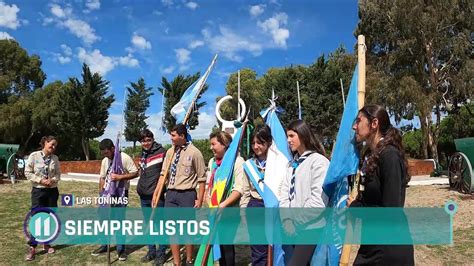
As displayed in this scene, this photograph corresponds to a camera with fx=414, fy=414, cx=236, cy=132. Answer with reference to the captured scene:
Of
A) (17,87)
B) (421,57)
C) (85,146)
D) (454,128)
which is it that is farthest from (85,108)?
(454,128)

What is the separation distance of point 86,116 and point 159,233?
26357 millimetres

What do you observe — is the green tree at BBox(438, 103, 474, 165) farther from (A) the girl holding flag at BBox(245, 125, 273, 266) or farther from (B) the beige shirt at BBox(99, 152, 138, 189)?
(A) the girl holding flag at BBox(245, 125, 273, 266)

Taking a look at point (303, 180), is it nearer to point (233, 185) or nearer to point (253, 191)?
point (253, 191)

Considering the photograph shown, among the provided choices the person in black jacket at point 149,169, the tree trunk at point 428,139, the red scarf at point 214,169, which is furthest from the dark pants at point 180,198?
the tree trunk at point 428,139

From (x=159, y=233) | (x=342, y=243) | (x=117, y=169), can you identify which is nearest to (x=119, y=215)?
(x=117, y=169)

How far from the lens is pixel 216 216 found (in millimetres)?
4211

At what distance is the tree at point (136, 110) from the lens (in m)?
31.3

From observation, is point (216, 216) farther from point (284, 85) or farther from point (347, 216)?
point (284, 85)

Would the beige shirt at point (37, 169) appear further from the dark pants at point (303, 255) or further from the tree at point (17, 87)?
the tree at point (17, 87)

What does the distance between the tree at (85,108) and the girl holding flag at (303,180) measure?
28404 mm

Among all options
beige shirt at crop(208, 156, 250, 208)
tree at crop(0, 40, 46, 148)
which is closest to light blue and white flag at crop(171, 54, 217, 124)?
beige shirt at crop(208, 156, 250, 208)

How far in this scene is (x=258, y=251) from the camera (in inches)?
155

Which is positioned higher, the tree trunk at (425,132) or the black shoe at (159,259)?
the tree trunk at (425,132)

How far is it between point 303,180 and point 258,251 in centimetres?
129
